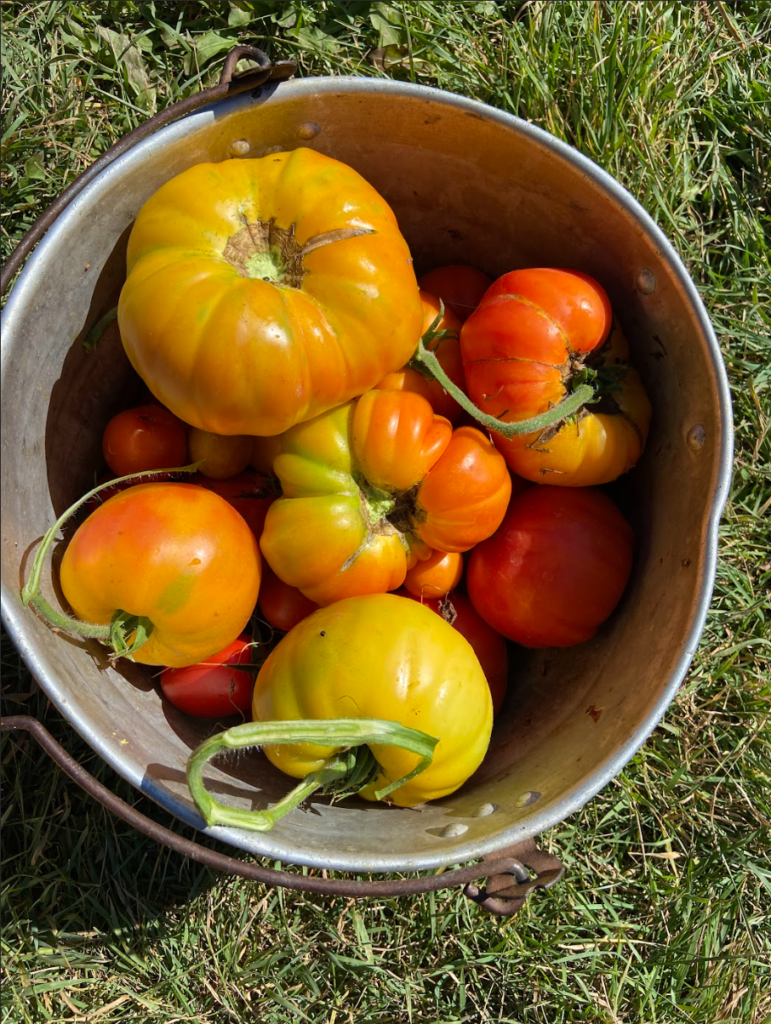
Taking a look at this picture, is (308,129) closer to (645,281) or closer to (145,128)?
(145,128)

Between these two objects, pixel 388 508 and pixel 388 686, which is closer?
pixel 388 686

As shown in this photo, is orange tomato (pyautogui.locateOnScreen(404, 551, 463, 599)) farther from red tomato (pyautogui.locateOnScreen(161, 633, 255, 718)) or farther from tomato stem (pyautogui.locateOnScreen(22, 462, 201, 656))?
tomato stem (pyautogui.locateOnScreen(22, 462, 201, 656))

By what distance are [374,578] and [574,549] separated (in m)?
0.36

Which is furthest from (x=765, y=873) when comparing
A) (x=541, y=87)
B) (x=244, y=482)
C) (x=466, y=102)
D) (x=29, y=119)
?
(x=29, y=119)

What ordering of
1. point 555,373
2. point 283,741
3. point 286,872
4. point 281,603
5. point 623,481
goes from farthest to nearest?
point 623,481
point 281,603
point 555,373
point 286,872
point 283,741

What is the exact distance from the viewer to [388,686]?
1335 mm

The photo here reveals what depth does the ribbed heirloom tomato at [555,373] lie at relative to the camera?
1.51 metres

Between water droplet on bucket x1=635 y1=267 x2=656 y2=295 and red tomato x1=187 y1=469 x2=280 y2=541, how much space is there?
2.50ft

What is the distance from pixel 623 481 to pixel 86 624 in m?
1.06

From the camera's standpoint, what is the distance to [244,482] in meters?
1.69

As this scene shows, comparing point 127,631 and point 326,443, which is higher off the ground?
point 326,443

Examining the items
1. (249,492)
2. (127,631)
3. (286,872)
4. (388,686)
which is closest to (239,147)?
(249,492)

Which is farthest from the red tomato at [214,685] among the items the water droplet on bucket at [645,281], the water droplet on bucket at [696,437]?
the water droplet on bucket at [645,281]

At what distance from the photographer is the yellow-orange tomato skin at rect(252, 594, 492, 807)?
1341 millimetres
